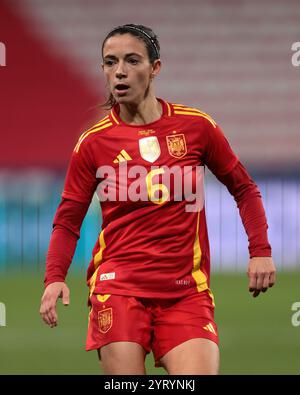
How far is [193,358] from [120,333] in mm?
297

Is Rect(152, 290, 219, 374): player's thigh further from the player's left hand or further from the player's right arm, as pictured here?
the player's right arm

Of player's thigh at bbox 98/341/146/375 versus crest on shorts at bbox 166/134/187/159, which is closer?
player's thigh at bbox 98/341/146/375

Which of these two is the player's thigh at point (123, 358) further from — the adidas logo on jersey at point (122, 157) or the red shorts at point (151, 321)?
the adidas logo on jersey at point (122, 157)

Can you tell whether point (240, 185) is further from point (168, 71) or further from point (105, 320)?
point (168, 71)

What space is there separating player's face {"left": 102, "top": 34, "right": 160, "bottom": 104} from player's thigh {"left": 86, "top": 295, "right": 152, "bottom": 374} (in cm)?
81

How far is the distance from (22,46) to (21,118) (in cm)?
113

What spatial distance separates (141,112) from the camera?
3896 millimetres

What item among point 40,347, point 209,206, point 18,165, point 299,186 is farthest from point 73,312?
point 18,165

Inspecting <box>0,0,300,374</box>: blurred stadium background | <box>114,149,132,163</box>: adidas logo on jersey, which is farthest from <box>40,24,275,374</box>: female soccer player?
<box>0,0,300,374</box>: blurred stadium background

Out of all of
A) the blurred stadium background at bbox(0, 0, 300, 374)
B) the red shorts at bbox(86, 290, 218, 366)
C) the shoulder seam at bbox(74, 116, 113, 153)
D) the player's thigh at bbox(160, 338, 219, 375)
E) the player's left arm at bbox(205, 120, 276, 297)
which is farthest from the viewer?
the blurred stadium background at bbox(0, 0, 300, 374)

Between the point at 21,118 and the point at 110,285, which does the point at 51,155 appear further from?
the point at 110,285

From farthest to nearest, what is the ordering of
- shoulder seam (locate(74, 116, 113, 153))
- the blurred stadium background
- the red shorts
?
1. the blurred stadium background
2. shoulder seam (locate(74, 116, 113, 153))
3. the red shorts

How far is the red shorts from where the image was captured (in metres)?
3.63

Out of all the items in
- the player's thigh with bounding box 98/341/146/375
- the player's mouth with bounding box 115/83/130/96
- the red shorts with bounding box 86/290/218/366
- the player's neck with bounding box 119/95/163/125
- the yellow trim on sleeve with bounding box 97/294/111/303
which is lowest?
the player's thigh with bounding box 98/341/146/375
